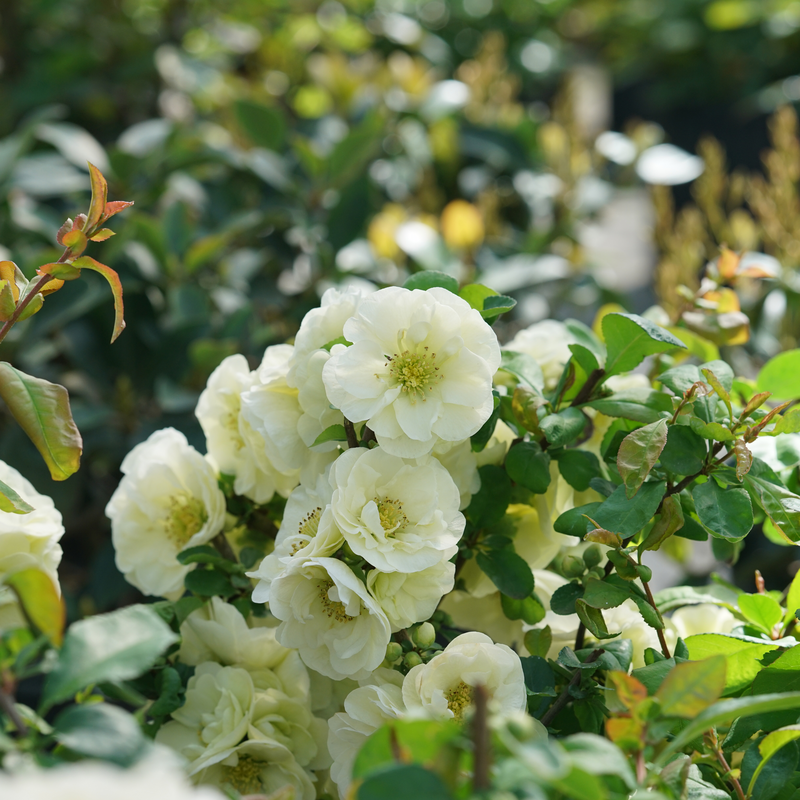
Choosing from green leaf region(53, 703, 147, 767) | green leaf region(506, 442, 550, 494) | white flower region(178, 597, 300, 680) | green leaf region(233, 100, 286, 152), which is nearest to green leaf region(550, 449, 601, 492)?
green leaf region(506, 442, 550, 494)

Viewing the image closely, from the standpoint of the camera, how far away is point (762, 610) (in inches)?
21.5

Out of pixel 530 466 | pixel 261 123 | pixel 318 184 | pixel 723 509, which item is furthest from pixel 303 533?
pixel 261 123

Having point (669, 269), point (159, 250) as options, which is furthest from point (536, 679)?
point (159, 250)

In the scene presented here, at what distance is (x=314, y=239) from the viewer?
1.29m

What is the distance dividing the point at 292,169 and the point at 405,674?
3.55ft

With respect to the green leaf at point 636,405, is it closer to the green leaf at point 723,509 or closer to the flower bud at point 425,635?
the green leaf at point 723,509

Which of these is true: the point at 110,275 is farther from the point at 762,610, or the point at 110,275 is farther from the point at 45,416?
the point at 762,610

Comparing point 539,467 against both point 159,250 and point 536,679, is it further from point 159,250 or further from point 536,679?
point 159,250

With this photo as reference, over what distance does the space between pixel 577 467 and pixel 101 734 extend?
1.15 ft

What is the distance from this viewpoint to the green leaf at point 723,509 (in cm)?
49

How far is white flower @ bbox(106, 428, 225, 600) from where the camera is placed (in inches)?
23.8

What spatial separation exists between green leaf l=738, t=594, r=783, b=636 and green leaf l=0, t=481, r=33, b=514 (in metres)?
0.47

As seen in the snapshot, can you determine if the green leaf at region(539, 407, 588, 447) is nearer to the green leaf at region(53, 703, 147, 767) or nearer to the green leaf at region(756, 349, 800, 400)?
the green leaf at region(756, 349, 800, 400)

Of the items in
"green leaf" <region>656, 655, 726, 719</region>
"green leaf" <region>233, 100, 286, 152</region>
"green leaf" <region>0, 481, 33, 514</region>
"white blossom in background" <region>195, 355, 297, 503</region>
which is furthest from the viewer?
"green leaf" <region>233, 100, 286, 152</region>
